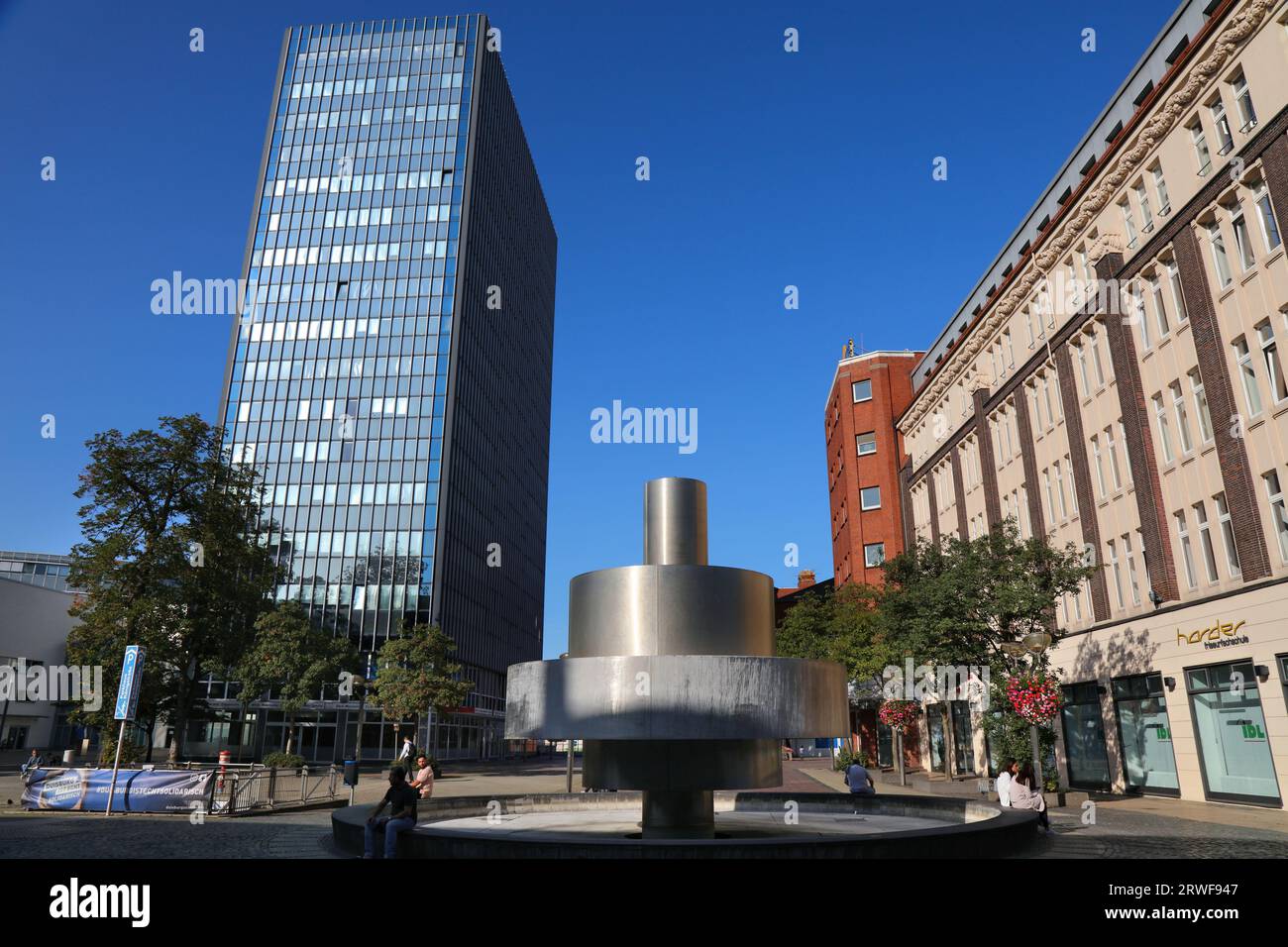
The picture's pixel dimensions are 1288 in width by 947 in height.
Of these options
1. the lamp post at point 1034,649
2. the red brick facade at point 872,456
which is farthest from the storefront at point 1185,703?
the red brick facade at point 872,456

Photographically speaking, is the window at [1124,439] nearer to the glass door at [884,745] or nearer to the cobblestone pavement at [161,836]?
the cobblestone pavement at [161,836]

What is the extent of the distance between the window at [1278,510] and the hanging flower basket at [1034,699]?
259 inches

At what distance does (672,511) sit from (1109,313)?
23.1 m

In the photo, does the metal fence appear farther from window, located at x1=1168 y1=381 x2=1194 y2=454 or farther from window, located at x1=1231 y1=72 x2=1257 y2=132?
window, located at x1=1231 y1=72 x2=1257 y2=132

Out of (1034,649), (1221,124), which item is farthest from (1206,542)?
(1221,124)

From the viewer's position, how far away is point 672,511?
1294cm

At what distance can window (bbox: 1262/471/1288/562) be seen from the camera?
2081 centimetres

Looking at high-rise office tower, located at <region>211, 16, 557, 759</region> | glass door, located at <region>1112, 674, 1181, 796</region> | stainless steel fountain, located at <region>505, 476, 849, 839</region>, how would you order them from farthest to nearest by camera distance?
1. high-rise office tower, located at <region>211, 16, 557, 759</region>
2. glass door, located at <region>1112, 674, 1181, 796</region>
3. stainless steel fountain, located at <region>505, 476, 849, 839</region>

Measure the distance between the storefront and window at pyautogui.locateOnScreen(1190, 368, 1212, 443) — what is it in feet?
16.2

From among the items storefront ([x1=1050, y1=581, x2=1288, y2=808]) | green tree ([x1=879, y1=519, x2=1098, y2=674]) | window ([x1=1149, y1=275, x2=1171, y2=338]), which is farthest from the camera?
green tree ([x1=879, y1=519, x2=1098, y2=674])

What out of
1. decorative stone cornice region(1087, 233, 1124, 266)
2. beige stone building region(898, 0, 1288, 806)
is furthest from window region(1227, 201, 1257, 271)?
decorative stone cornice region(1087, 233, 1124, 266)

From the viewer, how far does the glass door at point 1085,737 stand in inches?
1142
